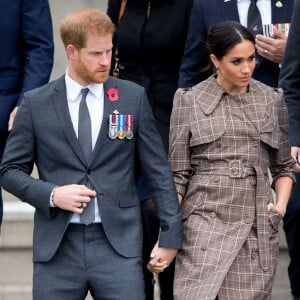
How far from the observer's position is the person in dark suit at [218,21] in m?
6.79

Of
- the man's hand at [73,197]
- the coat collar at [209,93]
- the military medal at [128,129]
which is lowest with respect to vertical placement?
the man's hand at [73,197]

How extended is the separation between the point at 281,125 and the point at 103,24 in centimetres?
100

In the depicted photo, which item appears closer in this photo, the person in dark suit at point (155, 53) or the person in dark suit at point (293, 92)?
the person in dark suit at point (293, 92)

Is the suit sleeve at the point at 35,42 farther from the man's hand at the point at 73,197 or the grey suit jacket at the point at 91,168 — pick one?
the man's hand at the point at 73,197

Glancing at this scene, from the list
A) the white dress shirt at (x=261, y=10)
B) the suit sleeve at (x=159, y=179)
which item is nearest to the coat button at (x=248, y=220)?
the suit sleeve at (x=159, y=179)

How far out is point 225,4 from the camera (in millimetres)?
6840

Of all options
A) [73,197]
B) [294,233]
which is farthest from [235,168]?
[294,233]

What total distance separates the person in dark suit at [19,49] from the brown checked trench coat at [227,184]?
1.05 m

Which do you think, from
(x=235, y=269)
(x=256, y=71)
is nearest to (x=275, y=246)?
(x=235, y=269)

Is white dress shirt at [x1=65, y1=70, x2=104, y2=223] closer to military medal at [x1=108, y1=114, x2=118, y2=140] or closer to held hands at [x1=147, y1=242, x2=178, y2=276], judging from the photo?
military medal at [x1=108, y1=114, x2=118, y2=140]

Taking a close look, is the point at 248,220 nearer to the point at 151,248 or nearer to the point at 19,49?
the point at 151,248

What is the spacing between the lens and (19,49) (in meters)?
6.92

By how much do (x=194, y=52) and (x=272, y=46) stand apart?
42cm

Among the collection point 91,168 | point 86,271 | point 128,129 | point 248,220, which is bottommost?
point 86,271
